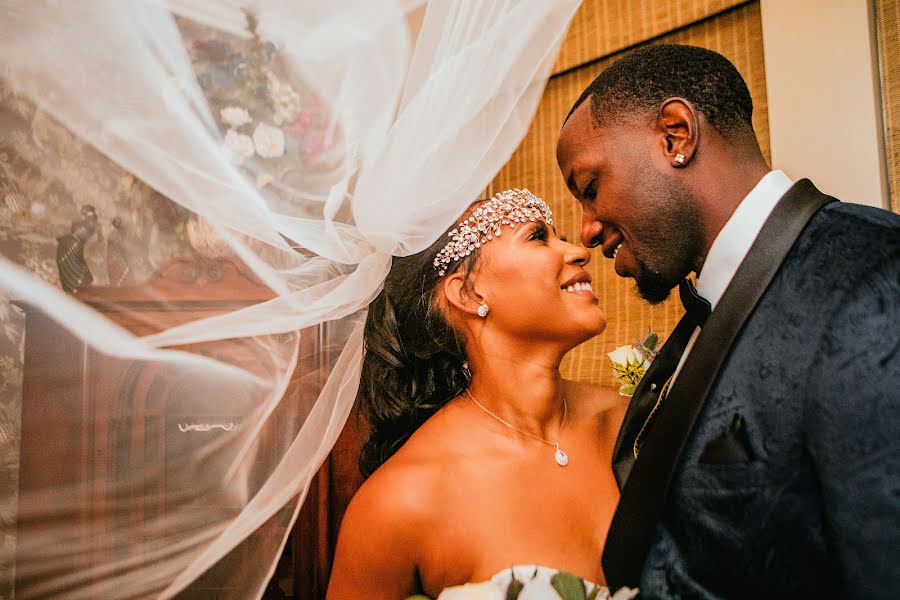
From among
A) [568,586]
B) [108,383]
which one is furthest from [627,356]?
[108,383]

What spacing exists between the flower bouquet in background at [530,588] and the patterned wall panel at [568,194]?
126cm

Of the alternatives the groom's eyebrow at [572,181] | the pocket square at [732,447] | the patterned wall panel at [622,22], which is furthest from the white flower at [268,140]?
the patterned wall panel at [622,22]

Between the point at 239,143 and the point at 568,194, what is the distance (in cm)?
182

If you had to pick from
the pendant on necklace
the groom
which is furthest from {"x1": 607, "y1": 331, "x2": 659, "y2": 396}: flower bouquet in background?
the groom

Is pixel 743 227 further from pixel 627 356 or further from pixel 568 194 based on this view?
pixel 568 194

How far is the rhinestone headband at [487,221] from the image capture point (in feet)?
5.74

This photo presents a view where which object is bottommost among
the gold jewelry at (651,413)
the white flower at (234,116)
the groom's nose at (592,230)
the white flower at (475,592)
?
the white flower at (475,592)

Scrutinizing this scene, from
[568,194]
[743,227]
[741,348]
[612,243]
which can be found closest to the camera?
[741,348]

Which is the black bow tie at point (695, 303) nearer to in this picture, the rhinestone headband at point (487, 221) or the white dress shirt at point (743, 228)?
the white dress shirt at point (743, 228)

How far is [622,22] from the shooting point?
248 cm

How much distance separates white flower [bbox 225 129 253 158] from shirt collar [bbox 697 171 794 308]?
0.86 meters

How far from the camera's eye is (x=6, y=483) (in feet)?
3.31

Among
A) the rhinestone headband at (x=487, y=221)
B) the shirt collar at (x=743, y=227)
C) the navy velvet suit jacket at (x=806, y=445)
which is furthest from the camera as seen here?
the rhinestone headband at (x=487, y=221)

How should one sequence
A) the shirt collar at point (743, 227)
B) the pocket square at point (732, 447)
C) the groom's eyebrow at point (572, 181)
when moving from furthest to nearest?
the groom's eyebrow at point (572, 181) → the shirt collar at point (743, 227) → the pocket square at point (732, 447)
